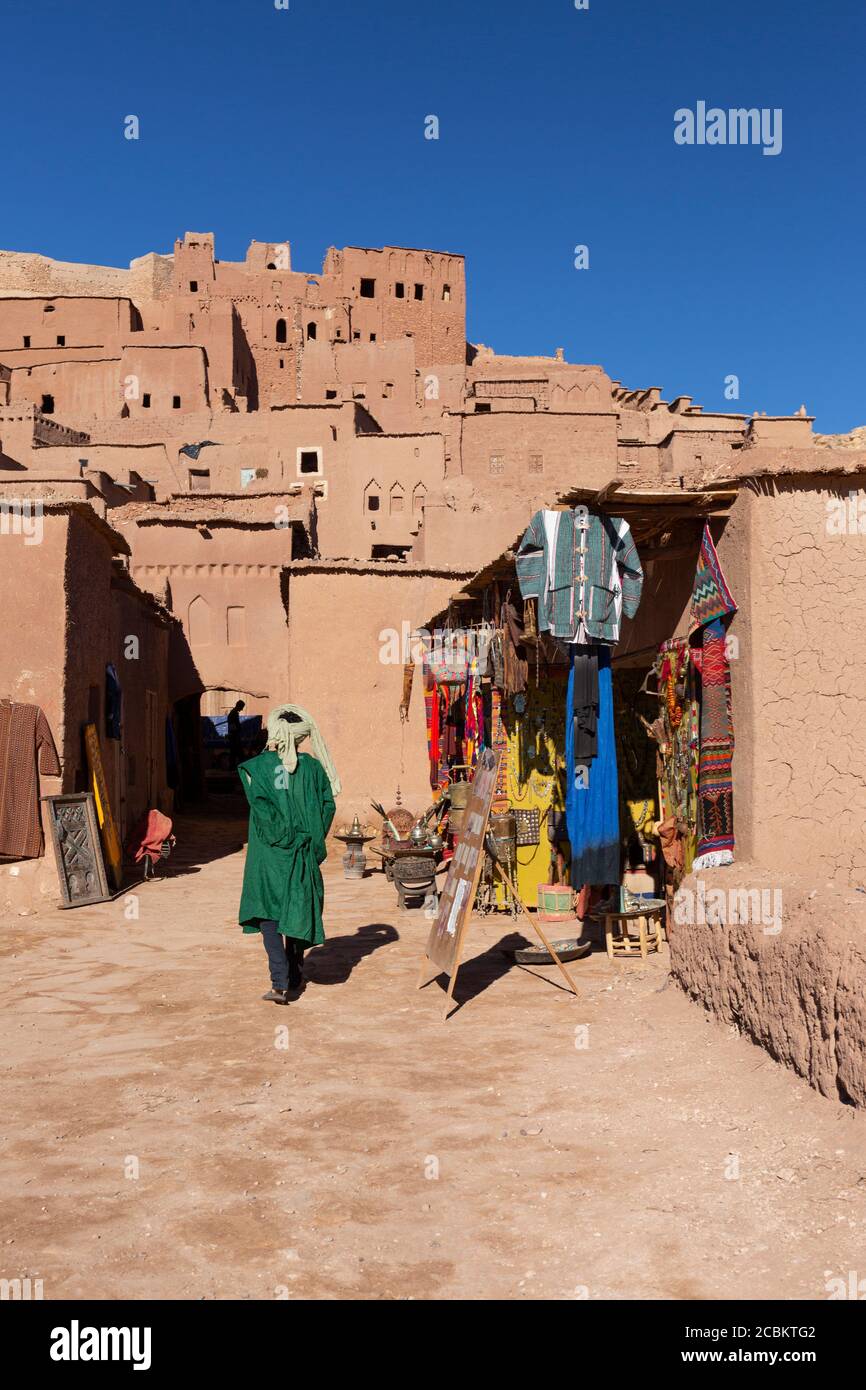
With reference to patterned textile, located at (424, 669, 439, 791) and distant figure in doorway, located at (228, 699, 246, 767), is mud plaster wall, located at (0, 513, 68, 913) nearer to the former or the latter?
patterned textile, located at (424, 669, 439, 791)

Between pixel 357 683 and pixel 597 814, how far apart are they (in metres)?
8.86

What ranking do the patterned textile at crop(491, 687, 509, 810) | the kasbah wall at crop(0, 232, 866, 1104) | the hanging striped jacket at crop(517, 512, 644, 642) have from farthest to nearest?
the patterned textile at crop(491, 687, 509, 810)
the hanging striped jacket at crop(517, 512, 644, 642)
the kasbah wall at crop(0, 232, 866, 1104)

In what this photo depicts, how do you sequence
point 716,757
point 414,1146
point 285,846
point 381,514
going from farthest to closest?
point 381,514, point 285,846, point 716,757, point 414,1146

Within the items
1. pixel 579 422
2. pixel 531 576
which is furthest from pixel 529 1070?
pixel 579 422

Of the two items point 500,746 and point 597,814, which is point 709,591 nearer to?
A: point 597,814

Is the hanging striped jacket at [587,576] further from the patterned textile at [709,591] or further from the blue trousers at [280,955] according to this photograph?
the blue trousers at [280,955]

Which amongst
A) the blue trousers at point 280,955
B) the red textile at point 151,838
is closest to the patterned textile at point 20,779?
the red textile at point 151,838

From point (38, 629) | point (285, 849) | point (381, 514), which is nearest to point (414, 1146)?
point (285, 849)

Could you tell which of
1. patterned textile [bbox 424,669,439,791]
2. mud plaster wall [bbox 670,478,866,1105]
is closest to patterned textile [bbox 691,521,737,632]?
mud plaster wall [bbox 670,478,866,1105]

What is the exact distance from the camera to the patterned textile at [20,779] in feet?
34.5

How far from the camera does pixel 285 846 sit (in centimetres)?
722

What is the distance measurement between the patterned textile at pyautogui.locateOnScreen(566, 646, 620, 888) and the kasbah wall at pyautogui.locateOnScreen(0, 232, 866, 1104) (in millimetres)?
1049

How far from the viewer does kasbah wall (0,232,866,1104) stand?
21.8 feet
